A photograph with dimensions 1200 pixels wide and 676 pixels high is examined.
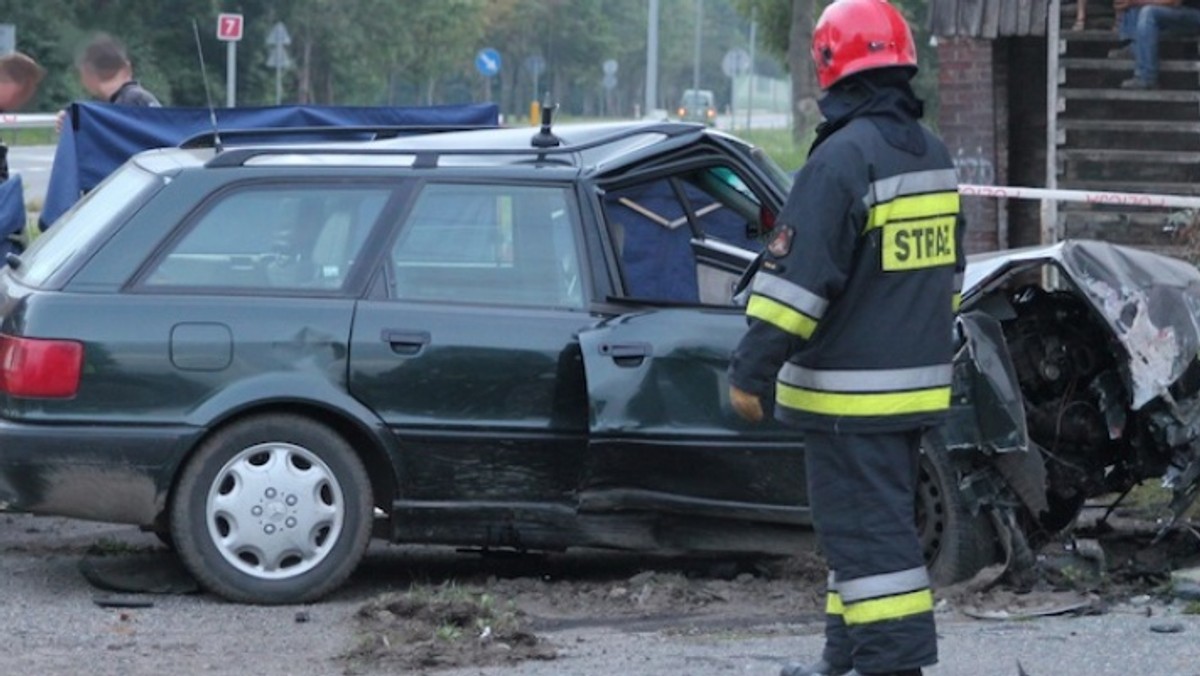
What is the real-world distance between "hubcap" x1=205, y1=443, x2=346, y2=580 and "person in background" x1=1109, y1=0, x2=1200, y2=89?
1047cm

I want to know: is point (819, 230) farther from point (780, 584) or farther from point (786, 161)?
point (786, 161)

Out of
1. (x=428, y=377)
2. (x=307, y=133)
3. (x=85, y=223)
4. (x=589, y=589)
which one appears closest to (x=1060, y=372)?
(x=589, y=589)

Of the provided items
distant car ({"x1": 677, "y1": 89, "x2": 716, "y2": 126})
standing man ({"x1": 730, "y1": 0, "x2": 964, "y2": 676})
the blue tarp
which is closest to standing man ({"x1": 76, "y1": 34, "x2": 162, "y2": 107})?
the blue tarp

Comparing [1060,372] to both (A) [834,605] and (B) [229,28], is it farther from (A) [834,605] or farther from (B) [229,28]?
(B) [229,28]

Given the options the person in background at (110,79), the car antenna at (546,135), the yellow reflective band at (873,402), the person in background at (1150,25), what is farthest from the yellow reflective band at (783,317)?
the person in background at (1150,25)

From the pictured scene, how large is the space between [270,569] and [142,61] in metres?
48.5

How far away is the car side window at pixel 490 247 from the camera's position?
747cm

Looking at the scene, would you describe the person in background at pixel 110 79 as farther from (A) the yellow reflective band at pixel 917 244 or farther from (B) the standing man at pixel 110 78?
(A) the yellow reflective band at pixel 917 244

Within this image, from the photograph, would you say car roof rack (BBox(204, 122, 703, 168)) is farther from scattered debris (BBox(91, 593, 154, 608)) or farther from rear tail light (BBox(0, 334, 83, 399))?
scattered debris (BBox(91, 593, 154, 608))

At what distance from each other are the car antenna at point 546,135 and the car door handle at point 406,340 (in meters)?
0.88

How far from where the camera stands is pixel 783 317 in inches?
211

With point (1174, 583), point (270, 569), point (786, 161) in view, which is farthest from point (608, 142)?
point (786, 161)

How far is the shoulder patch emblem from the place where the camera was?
5.37 metres

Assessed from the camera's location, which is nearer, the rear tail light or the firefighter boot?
the firefighter boot
